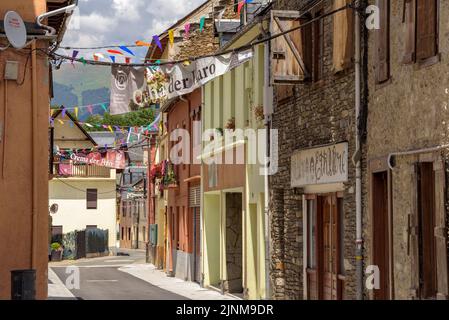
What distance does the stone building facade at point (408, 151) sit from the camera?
12172mm

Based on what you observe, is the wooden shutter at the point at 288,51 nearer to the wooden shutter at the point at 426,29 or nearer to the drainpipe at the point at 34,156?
the drainpipe at the point at 34,156

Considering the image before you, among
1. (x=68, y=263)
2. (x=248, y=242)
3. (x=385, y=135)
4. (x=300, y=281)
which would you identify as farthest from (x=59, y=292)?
(x=68, y=263)

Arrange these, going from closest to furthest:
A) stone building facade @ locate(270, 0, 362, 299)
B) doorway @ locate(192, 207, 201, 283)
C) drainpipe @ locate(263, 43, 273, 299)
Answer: stone building facade @ locate(270, 0, 362, 299) < drainpipe @ locate(263, 43, 273, 299) < doorway @ locate(192, 207, 201, 283)

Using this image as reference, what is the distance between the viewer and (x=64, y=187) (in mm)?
60656

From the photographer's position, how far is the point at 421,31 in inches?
503

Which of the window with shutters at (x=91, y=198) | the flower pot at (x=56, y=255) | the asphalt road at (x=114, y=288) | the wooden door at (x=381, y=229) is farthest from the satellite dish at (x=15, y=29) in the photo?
the window with shutters at (x=91, y=198)

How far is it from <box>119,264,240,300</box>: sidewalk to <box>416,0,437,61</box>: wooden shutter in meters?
12.9

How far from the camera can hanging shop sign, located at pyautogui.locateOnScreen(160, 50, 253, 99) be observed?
58.6ft

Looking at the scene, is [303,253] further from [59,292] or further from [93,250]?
[93,250]

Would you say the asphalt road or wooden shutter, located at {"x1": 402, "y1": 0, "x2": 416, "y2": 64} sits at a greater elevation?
wooden shutter, located at {"x1": 402, "y1": 0, "x2": 416, "y2": 64}

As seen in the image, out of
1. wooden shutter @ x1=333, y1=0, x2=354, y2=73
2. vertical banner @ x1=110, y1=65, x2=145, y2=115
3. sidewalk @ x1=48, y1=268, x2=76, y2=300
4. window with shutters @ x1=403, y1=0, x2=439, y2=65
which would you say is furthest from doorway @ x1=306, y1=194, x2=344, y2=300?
sidewalk @ x1=48, y1=268, x2=76, y2=300

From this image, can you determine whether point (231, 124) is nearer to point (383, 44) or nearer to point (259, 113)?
point (259, 113)

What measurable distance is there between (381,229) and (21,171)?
6057mm

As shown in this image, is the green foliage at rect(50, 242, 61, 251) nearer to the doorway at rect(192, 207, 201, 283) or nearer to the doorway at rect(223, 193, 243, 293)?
the doorway at rect(192, 207, 201, 283)
